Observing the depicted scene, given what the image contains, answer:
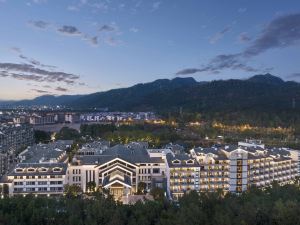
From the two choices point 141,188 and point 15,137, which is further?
point 15,137

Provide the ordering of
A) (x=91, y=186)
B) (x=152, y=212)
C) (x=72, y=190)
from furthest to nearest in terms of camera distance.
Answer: (x=91, y=186), (x=72, y=190), (x=152, y=212)

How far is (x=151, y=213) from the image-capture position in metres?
14.7

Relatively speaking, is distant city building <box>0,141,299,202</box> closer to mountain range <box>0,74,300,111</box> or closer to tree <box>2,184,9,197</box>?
tree <box>2,184,9,197</box>

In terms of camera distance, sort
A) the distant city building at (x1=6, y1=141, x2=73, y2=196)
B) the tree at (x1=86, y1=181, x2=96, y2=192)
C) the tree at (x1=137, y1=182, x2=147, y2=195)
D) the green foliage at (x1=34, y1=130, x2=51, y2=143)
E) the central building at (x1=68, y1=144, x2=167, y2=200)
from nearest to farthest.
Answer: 1. the distant city building at (x1=6, y1=141, x2=73, y2=196)
2. the central building at (x1=68, y1=144, x2=167, y2=200)
3. the tree at (x1=86, y1=181, x2=96, y2=192)
4. the tree at (x1=137, y1=182, x2=147, y2=195)
5. the green foliage at (x1=34, y1=130, x2=51, y2=143)

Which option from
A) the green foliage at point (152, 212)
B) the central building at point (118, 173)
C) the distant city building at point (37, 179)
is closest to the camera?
the green foliage at point (152, 212)

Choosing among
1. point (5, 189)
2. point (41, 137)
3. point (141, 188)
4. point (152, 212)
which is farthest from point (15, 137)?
point (152, 212)

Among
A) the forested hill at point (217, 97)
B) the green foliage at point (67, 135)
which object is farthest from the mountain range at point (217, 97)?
the green foliage at point (67, 135)

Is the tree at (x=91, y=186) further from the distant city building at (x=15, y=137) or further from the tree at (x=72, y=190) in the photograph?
the distant city building at (x=15, y=137)

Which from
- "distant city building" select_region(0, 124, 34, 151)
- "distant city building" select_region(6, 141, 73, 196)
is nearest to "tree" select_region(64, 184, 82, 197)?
"distant city building" select_region(6, 141, 73, 196)

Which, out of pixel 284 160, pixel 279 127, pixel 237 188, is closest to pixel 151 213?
pixel 237 188

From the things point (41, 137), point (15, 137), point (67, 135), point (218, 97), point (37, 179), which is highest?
point (218, 97)

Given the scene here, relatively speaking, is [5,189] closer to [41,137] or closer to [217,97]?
[41,137]

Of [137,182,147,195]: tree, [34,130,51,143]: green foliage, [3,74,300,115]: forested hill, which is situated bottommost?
[137,182,147,195]: tree

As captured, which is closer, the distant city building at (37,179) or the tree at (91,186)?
the distant city building at (37,179)
